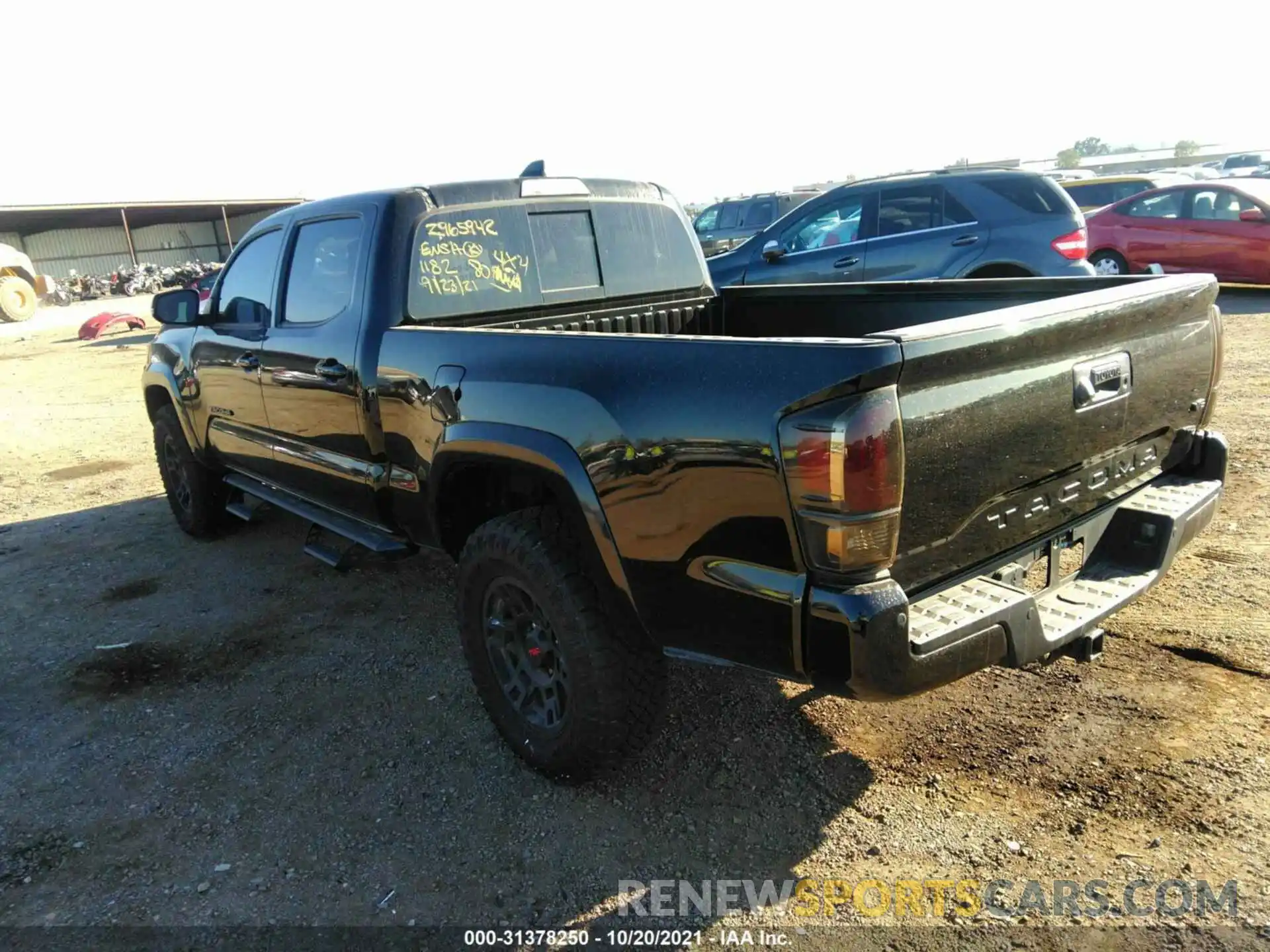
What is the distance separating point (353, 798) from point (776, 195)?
553 inches

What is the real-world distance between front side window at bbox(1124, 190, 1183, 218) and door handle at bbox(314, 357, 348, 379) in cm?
1166

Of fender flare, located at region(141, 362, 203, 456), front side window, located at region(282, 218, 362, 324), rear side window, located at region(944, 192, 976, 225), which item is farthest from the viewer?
rear side window, located at region(944, 192, 976, 225)

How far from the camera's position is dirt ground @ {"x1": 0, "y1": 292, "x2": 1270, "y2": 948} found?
256cm

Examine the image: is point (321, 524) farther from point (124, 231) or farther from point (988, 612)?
point (124, 231)

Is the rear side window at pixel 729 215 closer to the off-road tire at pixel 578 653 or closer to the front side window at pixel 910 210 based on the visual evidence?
the front side window at pixel 910 210

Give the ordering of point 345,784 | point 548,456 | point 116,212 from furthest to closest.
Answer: point 116,212 < point 345,784 < point 548,456

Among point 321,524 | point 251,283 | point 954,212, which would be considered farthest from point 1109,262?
point 321,524

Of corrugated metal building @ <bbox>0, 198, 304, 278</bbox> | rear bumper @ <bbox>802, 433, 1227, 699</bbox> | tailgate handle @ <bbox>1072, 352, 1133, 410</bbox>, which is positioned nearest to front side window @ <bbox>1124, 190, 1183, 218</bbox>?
rear bumper @ <bbox>802, 433, 1227, 699</bbox>

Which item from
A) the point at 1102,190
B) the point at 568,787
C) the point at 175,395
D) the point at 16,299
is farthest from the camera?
the point at 16,299

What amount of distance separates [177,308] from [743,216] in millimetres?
11926

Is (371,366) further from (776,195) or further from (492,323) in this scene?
(776,195)

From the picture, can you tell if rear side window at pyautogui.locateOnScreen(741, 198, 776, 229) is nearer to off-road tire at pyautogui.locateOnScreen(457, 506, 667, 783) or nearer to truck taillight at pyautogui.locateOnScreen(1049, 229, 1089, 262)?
truck taillight at pyautogui.locateOnScreen(1049, 229, 1089, 262)

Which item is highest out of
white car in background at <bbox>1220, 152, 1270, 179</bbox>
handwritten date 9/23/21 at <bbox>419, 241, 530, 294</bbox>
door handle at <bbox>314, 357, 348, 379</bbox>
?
handwritten date 9/23/21 at <bbox>419, 241, 530, 294</bbox>

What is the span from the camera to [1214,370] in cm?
311
